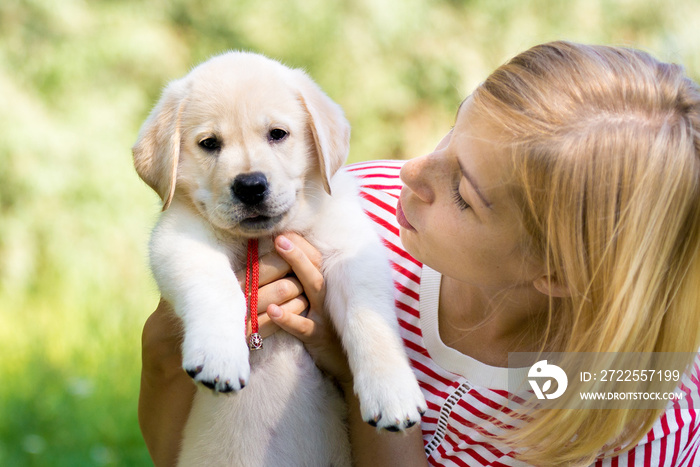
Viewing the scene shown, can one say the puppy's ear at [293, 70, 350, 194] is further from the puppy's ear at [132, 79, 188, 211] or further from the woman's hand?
the puppy's ear at [132, 79, 188, 211]

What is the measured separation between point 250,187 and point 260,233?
0.17 m

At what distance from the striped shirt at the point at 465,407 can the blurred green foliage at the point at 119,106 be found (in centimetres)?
233

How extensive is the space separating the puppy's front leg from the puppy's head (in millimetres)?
71

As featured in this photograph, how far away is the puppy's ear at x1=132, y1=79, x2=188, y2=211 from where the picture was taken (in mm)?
2057

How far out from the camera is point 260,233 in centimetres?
202

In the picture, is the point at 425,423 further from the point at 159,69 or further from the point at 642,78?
the point at 159,69

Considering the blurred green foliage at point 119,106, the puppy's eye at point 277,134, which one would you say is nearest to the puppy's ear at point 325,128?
the puppy's eye at point 277,134

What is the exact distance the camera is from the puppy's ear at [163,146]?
2.06 metres

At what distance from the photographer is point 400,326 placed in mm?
2111

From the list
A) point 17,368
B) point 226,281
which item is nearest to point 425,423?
point 226,281

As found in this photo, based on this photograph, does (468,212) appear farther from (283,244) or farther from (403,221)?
(283,244)

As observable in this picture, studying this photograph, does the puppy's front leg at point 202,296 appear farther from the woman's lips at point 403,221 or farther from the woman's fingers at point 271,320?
the woman's lips at point 403,221

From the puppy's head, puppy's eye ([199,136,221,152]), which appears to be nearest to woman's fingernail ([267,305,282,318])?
the puppy's head

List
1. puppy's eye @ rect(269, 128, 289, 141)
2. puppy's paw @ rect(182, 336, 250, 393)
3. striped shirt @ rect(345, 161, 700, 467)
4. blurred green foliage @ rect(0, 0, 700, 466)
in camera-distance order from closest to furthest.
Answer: puppy's paw @ rect(182, 336, 250, 393) → striped shirt @ rect(345, 161, 700, 467) → puppy's eye @ rect(269, 128, 289, 141) → blurred green foliage @ rect(0, 0, 700, 466)
